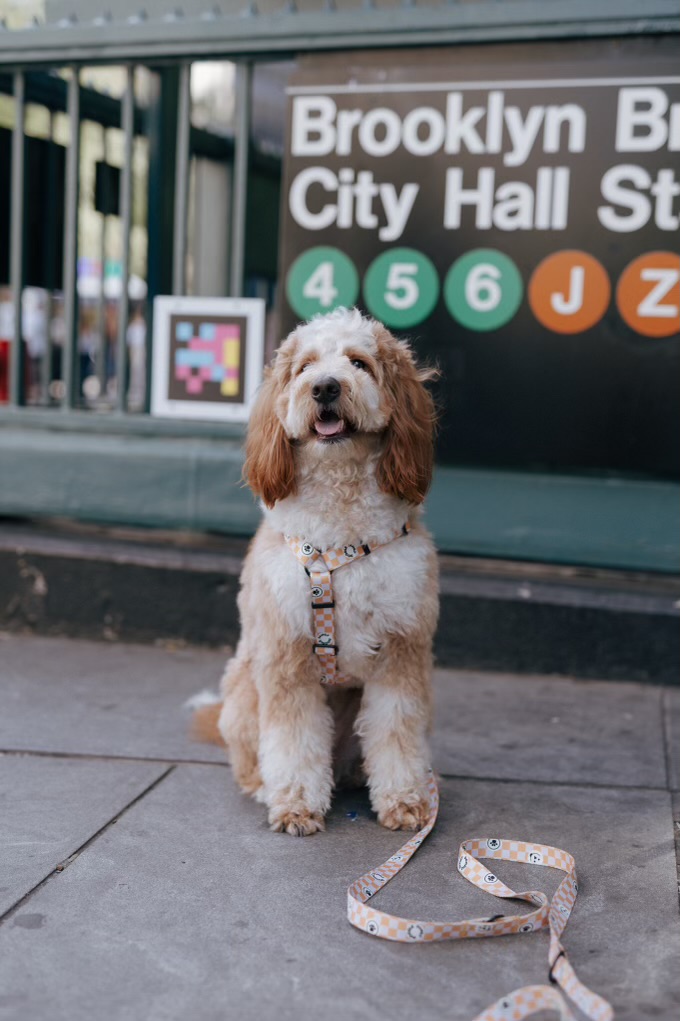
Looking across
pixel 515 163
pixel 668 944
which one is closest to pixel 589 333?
pixel 515 163

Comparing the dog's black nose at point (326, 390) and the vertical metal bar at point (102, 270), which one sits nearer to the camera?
the dog's black nose at point (326, 390)

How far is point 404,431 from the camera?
361 centimetres

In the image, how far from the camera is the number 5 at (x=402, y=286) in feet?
18.9

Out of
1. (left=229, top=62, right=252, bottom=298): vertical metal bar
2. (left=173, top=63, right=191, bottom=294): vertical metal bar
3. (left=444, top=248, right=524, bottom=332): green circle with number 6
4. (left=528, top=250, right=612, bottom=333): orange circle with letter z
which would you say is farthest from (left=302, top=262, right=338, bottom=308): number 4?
(left=528, top=250, right=612, bottom=333): orange circle with letter z

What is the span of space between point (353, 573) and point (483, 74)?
3129 mm

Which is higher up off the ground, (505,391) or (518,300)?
(518,300)

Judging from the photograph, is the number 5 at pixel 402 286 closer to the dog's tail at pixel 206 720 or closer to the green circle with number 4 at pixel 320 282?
the green circle with number 4 at pixel 320 282

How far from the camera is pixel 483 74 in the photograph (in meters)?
5.50

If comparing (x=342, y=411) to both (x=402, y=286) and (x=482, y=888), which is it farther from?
(x=402, y=286)

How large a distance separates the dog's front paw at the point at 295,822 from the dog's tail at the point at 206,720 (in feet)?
2.38

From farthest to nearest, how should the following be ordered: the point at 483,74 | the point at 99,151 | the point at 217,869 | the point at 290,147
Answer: the point at 99,151 → the point at 290,147 → the point at 483,74 → the point at 217,869

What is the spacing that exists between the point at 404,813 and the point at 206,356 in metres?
3.26

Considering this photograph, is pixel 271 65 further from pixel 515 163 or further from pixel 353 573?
pixel 353 573

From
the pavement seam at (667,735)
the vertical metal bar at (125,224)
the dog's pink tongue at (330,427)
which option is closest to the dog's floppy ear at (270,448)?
the dog's pink tongue at (330,427)
